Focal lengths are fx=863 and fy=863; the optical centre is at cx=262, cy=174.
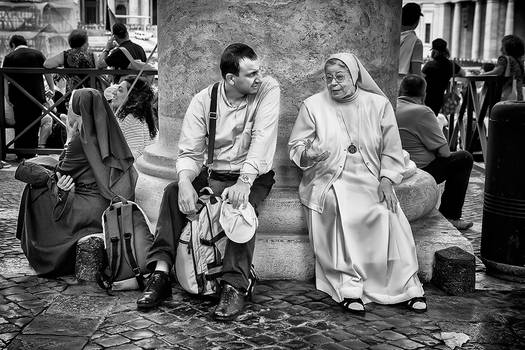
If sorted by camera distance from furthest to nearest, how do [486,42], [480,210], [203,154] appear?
[486,42] < [480,210] < [203,154]

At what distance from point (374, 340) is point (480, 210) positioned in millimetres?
3868

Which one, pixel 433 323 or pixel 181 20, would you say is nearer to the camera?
pixel 433 323

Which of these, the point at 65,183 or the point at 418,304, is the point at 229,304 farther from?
the point at 65,183

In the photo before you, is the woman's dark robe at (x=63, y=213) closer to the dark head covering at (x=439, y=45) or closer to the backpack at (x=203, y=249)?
the backpack at (x=203, y=249)

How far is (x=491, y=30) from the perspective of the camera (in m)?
69.6

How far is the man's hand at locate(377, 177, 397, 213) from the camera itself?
16.4ft

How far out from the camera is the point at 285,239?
17.3 feet

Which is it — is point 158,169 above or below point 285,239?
above

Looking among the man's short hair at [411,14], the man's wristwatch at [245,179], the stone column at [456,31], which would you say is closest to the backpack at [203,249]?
the man's wristwatch at [245,179]

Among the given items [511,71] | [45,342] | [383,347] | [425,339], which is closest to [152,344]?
[45,342]

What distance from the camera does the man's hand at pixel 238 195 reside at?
187 inches

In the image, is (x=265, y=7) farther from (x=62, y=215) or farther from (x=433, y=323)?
(x=433, y=323)

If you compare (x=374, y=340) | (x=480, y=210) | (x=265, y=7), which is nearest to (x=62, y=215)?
(x=265, y=7)

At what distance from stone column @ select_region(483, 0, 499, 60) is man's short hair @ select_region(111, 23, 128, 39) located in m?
62.3
